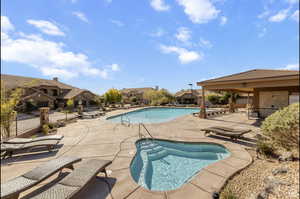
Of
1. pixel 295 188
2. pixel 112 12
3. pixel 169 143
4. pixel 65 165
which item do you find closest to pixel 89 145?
pixel 65 165

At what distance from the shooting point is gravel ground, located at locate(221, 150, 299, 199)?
2975mm

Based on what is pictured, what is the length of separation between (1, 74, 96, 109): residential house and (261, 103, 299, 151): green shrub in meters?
23.9

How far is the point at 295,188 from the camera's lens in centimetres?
315

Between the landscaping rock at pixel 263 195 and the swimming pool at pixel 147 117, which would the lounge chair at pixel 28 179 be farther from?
the swimming pool at pixel 147 117

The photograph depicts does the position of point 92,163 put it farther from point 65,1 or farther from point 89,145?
point 65,1

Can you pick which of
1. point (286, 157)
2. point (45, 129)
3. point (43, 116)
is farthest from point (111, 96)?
point (286, 157)

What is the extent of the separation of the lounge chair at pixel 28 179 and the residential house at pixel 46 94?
20.4 m

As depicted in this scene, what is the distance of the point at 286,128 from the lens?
3578 millimetres

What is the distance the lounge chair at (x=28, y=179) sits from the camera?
8.65 ft

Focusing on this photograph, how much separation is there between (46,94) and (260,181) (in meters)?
30.9

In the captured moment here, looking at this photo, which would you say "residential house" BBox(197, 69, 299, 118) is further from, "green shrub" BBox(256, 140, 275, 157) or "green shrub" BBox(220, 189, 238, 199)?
"green shrub" BBox(220, 189, 238, 199)

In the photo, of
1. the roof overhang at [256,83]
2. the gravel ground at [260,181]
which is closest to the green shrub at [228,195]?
the gravel ground at [260,181]

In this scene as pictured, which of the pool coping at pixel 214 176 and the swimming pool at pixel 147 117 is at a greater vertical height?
the pool coping at pixel 214 176

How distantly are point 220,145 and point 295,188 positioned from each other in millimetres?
2956
